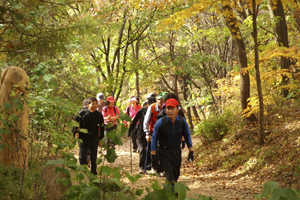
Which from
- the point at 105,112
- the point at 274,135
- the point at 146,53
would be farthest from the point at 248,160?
the point at 146,53

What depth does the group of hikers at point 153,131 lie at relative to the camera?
5.79 meters

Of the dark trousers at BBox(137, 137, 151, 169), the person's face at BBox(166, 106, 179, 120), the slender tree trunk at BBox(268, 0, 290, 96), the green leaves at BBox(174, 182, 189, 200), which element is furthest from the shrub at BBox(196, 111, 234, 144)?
the green leaves at BBox(174, 182, 189, 200)

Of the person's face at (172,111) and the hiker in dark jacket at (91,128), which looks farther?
the hiker in dark jacket at (91,128)

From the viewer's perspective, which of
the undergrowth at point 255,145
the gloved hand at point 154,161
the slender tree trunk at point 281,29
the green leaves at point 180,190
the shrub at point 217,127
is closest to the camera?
the green leaves at point 180,190

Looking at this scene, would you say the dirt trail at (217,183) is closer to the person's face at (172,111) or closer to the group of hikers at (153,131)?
the group of hikers at (153,131)

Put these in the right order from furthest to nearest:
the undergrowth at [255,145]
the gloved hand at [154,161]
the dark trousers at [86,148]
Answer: the undergrowth at [255,145] < the dark trousers at [86,148] < the gloved hand at [154,161]

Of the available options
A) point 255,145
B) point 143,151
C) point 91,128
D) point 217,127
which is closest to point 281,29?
point 217,127

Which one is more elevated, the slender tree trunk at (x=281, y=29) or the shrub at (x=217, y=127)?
the slender tree trunk at (x=281, y=29)

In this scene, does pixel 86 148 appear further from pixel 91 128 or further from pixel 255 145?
pixel 255 145

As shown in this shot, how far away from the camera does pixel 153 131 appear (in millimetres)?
5781

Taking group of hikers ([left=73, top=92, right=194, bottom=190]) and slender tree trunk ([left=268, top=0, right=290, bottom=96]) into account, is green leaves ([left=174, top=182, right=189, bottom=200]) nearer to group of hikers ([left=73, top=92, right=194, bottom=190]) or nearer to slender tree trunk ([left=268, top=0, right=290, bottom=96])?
group of hikers ([left=73, top=92, right=194, bottom=190])

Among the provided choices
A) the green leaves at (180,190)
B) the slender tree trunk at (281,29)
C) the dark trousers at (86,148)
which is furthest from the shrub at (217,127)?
the green leaves at (180,190)

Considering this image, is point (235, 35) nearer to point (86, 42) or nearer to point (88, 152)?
point (88, 152)

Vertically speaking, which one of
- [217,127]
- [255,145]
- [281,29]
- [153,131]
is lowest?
[255,145]
